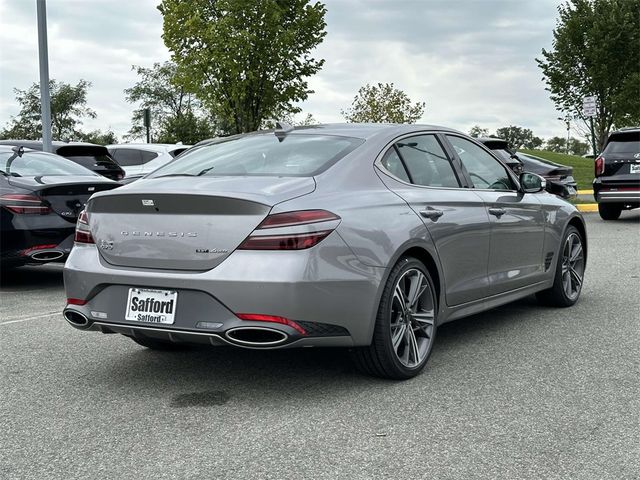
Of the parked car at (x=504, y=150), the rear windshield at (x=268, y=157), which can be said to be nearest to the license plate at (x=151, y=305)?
A: the rear windshield at (x=268, y=157)

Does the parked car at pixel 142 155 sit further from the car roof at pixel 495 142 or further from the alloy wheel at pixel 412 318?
the alloy wheel at pixel 412 318

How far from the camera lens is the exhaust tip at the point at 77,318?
175 inches

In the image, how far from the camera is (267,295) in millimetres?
3957

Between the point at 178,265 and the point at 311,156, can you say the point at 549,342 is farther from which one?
the point at 178,265

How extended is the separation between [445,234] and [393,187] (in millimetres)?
501

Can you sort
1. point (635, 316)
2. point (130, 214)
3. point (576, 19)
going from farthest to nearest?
point (576, 19) < point (635, 316) < point (130, 214)

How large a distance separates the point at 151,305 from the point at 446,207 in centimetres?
196

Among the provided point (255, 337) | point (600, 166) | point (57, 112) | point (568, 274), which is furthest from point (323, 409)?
point (57, 112)

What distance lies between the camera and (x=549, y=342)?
5.61 meters

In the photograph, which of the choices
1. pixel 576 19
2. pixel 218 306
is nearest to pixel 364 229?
pixel 218 306

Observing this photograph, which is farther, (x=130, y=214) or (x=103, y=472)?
(x=130, y=214)

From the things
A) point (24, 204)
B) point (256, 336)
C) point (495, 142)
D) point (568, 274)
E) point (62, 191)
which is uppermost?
point (495, 142)

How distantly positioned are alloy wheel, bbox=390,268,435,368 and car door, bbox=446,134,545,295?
94 cm

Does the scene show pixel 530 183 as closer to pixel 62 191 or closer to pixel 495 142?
pixel 62 191
